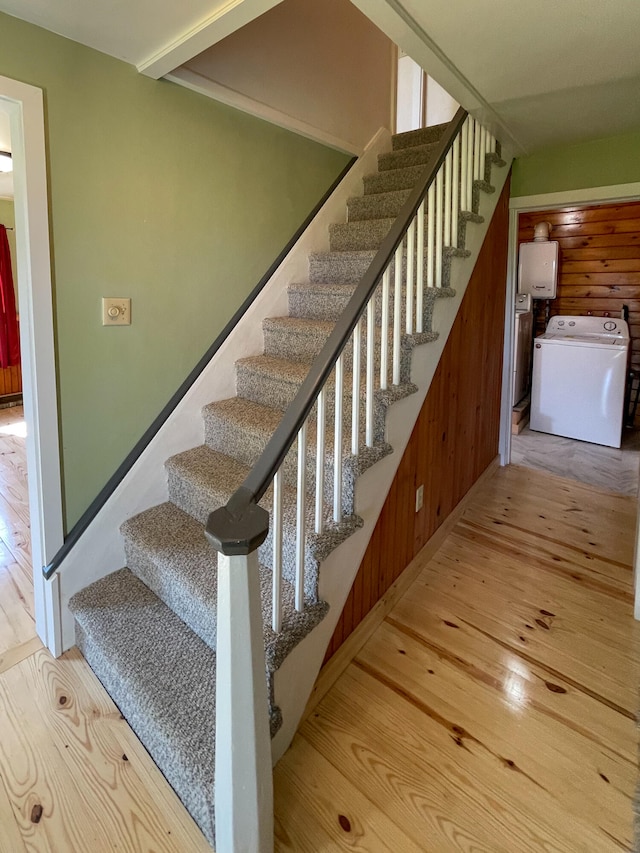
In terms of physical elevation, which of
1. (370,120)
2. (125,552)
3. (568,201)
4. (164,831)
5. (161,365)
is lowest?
(164,831)

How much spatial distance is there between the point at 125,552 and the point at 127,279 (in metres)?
1.14

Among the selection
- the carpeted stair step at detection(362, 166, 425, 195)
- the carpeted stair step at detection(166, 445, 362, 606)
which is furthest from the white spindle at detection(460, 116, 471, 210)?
the carpeted stair step at detection(166, 445, 362, 606)

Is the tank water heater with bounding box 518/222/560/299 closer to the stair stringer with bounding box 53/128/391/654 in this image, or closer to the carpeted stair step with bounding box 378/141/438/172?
the carpeted stair step with bounding box 378/141/438/172

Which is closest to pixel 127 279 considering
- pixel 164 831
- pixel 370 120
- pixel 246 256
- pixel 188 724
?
pixel 246 256

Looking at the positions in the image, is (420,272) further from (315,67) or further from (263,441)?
(315,67)

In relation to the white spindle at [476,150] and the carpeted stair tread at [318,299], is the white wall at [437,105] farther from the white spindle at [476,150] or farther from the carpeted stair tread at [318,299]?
the carpeted stair tread at [318,299]

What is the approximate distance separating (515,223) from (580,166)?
0.47 metres

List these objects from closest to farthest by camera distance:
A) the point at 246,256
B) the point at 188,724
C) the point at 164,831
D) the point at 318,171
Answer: the point at 164,831
the point at 188,724
the point at 246,256
the point at 318,171

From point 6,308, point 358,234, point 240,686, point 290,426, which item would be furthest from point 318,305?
point 6,308

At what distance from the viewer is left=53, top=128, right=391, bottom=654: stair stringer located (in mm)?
1885

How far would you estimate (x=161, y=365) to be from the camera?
208 centimetres

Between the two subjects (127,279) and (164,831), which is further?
(127,279)

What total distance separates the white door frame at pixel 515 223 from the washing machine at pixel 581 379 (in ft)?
3.88

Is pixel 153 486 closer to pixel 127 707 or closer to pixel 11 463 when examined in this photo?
pixel 127 707
